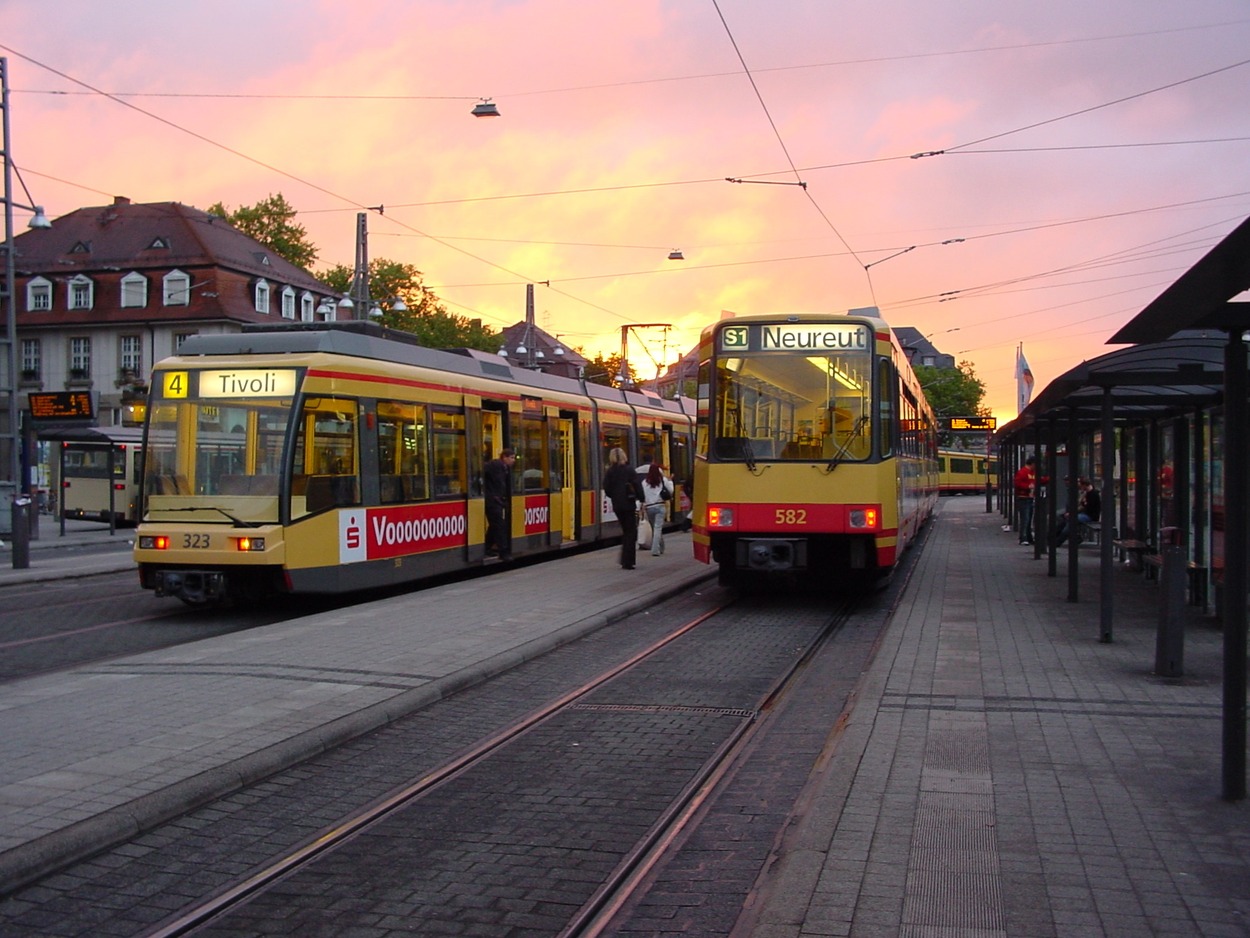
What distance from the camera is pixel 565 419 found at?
70.6ft

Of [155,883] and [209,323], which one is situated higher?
[209,323]

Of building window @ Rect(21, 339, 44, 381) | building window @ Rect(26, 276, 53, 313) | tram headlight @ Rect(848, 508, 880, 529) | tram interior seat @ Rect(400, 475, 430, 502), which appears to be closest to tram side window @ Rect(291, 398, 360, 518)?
tram interior seat @ Rect(400, 475, 430, 502)

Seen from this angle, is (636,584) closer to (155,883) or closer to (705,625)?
(705,625)

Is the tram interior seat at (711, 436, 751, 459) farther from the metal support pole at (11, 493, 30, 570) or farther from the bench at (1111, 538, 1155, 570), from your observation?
the metal support pole at (11, 493, 30, 570)

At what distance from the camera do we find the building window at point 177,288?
57312 millimetres

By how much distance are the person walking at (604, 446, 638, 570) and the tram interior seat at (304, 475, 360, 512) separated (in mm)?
5361

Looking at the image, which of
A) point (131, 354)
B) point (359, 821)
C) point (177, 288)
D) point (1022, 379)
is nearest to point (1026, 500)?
point (1022, 379)

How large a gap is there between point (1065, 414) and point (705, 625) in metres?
5.90

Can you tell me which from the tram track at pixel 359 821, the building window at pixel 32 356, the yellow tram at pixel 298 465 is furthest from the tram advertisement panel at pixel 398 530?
the building window at pixel 32 356

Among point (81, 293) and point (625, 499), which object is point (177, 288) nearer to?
point (81, 293)

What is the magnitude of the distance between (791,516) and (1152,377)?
4.65 m

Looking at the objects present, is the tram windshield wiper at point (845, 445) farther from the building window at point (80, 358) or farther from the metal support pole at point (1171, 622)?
the building window at point (80, 358)

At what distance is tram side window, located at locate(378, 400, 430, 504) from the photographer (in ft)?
47.3

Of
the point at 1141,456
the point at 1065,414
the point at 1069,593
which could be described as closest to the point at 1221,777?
the point at 1069,593
